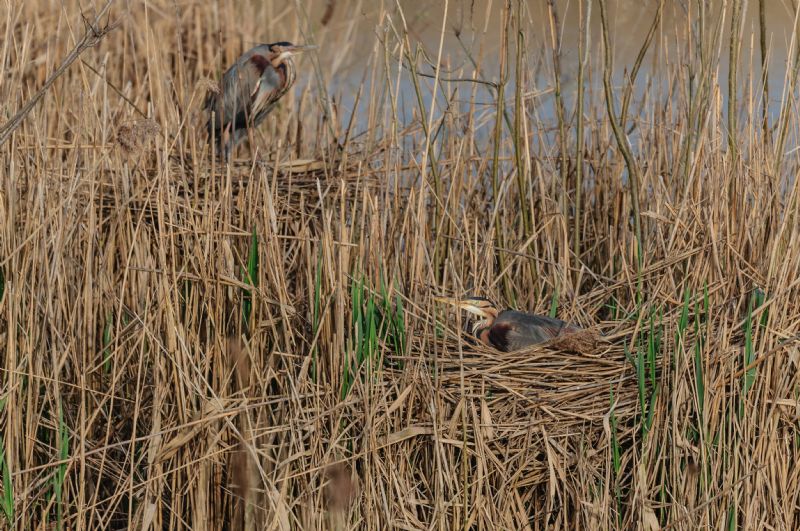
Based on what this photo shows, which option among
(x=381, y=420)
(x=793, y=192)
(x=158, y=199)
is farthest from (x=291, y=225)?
(x=793, y=192)

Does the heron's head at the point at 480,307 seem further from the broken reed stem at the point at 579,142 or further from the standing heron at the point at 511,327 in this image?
the broken reed stem at the point at 579,142

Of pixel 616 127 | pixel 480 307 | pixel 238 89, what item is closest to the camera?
pixel 480 307

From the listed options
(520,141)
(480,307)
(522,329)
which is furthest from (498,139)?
(522,329)

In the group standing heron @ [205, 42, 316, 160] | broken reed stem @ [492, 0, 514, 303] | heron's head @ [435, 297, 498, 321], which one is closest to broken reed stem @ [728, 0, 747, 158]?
broken reed stem @ [492, 0, 514, 303]

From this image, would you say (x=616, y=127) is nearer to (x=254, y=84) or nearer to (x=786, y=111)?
(x=786, y=111)

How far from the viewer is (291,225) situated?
13.1 feet

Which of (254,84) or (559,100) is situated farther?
(254,84)

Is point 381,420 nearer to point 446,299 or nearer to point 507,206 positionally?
point 446,299

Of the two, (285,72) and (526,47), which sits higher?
(526,47)

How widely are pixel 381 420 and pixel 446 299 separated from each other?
512 mm

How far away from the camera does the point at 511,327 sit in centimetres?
329

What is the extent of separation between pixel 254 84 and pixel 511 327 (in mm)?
2209

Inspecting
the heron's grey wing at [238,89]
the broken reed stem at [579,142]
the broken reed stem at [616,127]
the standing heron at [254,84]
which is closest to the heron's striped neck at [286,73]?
the standing heron at [254,84]

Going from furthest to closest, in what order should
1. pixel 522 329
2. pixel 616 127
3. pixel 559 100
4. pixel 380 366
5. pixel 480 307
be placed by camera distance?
1. pixel 559 100
2. pixel 616 127
3. pixel 480 307
4. pixel 522 329
5. pixel 380 366
